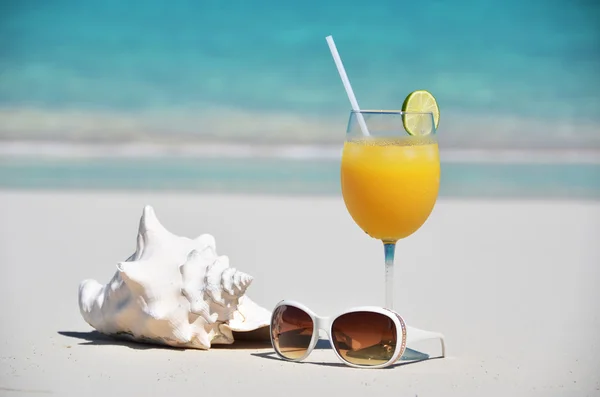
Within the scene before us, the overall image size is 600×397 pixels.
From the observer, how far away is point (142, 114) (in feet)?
38.8

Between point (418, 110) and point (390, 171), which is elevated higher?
point (418, 110)

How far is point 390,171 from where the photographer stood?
→ 2818 millimetres

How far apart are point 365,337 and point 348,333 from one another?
0.06 meters

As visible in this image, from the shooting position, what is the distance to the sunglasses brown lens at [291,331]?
268cm

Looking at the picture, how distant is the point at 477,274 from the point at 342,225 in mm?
1760

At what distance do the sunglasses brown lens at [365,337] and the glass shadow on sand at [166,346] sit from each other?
1.30 feet

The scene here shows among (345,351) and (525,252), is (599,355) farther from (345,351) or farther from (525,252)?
(525,252)

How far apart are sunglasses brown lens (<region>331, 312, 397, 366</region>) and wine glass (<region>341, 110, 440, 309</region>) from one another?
0.20 metres

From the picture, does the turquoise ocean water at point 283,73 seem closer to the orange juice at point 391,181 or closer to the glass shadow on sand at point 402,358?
the orange juice at point 391,181

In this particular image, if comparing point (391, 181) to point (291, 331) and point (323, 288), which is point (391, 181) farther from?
point (323, 288)

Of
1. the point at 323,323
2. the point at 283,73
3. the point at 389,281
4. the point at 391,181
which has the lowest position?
the point at 323,323

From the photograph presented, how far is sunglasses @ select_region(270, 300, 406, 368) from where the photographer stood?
254 cm

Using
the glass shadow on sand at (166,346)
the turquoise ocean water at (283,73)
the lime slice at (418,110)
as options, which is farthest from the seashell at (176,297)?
the turquoise ocean water at (283,73)

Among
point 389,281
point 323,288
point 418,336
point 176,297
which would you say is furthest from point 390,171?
point 323,288
